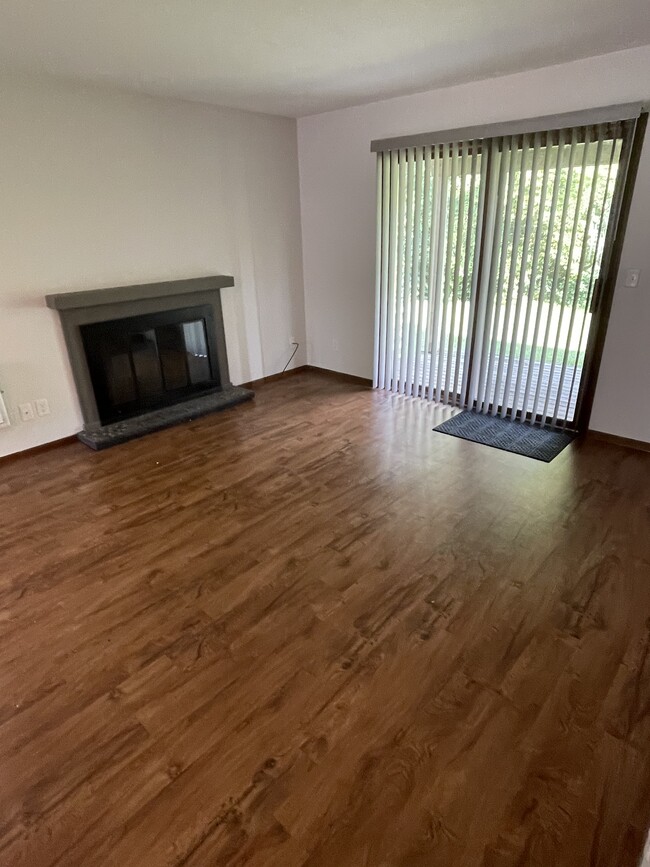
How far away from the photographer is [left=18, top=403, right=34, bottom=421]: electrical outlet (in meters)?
3.29

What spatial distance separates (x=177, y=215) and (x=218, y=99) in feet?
2.81

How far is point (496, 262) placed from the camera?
347cm

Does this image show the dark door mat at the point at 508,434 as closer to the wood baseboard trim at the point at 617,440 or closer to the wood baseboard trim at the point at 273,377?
the wood baseboard trim at the point at 617,440

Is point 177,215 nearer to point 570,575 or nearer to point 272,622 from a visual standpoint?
point 272,622

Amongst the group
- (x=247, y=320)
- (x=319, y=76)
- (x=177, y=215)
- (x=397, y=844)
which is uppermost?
(x=319, y=76)

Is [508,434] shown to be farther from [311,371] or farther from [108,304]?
[108,304]

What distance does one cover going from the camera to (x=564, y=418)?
3551 millimetres

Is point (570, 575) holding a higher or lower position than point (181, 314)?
lower

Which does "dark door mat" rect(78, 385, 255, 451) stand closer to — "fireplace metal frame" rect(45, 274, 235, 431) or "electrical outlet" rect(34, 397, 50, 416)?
"fireplace metal frame" rect(45, 274, 235, 431)

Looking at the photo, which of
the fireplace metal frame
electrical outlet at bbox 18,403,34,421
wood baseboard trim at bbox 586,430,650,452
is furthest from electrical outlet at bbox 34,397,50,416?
wood baseboard trim at bbox 586,430,650,452

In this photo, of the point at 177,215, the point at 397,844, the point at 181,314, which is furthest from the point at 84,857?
the point at 177,215

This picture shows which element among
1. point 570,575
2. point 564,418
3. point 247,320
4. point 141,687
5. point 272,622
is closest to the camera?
point 141,687

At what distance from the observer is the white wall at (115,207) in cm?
302

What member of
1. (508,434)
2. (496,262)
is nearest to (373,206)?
(496,262)
